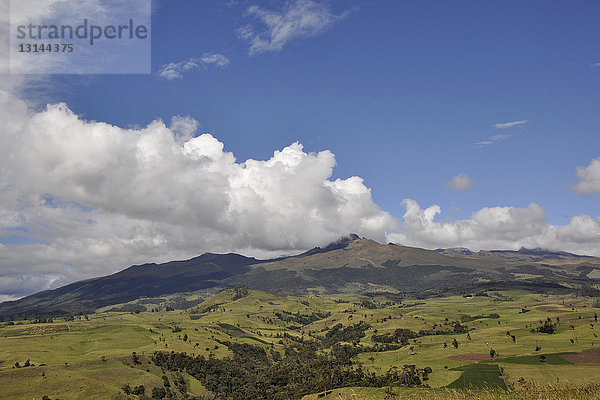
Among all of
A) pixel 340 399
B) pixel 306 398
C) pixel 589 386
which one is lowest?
pixel 306 398

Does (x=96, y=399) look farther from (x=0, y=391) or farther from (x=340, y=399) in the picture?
(x=340, y=399)

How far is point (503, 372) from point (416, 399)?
705 ft

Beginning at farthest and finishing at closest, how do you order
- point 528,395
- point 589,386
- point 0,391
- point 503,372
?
point 503,372
point 0,391
point 589,386
point 528,395

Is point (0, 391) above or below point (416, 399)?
below

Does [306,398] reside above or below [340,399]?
below

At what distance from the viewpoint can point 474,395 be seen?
75.6 ft

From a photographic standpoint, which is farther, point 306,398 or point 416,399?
point 306,398

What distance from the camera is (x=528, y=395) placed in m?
23.5

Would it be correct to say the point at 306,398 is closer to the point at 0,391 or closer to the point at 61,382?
the point at 61,382

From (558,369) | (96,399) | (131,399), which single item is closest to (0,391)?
(96,399)

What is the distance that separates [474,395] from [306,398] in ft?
607

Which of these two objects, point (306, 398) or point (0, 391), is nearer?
point (0, 391)

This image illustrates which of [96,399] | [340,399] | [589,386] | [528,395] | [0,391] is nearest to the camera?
[340,399]

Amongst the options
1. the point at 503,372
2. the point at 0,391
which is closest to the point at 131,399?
the point at 0,391
